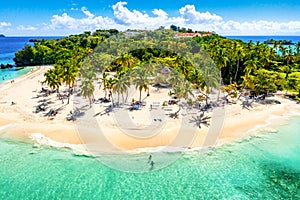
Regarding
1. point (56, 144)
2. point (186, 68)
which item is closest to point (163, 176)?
point (56, 144)

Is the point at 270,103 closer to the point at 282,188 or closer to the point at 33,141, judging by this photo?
the point at 282,188

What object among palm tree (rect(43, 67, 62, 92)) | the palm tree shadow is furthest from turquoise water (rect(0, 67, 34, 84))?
the palm tree shadow

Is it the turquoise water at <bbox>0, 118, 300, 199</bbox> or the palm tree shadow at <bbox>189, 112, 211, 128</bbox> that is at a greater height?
the palm tree shadow at <bbox>189, 112, 211, 128</bbox>

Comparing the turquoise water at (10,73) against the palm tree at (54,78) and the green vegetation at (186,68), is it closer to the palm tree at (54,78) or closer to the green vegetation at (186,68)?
the green vegetation at (186,68)

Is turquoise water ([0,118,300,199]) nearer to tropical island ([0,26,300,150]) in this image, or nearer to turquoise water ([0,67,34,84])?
tropical island ([0,26,300,150])

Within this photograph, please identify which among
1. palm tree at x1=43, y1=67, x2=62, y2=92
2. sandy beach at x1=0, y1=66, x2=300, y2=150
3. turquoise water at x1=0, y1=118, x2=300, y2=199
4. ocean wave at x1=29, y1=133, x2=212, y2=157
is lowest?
turquoise water at x1=0, y1=118, x2=300, y2=199

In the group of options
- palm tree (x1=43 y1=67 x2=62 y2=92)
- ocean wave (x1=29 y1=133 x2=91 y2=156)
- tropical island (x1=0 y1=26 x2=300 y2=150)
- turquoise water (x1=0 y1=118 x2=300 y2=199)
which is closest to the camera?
turquoise water (x1=0 y1=118 x2=300 y2=199)

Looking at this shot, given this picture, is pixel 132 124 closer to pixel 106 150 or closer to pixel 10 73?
pixel 106 150

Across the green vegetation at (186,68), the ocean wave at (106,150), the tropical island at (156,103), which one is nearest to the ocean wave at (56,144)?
the ocean wave at (106,150)
